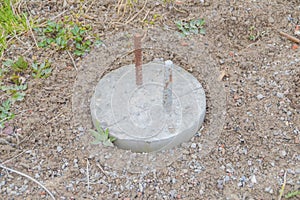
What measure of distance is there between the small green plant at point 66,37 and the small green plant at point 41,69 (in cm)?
14

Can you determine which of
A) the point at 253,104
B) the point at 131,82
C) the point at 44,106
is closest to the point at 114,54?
the point at 131,82

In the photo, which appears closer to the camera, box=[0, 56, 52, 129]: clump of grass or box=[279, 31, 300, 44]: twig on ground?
box=[0, 56, 52, 129]: clump of grass

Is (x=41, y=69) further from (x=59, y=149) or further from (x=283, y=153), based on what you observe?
(x=283, y=153)

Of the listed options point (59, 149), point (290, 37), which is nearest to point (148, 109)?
point (59, 149)

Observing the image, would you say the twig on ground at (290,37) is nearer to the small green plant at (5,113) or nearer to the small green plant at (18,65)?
the small green plant at (18,65)

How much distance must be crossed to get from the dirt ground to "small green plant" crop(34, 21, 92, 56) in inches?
2.4

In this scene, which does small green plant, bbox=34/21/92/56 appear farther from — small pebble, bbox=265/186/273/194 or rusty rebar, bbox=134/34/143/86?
small pebble, bbox=265/186/273/194

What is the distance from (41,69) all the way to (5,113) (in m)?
0.35

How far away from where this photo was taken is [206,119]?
7.41ft

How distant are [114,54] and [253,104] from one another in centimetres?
89

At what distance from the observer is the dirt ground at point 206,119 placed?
79.9 inches

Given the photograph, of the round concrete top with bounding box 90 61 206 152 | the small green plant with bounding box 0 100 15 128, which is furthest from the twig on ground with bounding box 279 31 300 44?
the small green plant with bounding box 0 100 15 128

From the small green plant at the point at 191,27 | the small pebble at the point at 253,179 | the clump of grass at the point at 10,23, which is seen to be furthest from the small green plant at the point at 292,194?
the clump of grass at the point at 10,23

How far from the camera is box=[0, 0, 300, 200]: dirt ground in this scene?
79.9 inches
